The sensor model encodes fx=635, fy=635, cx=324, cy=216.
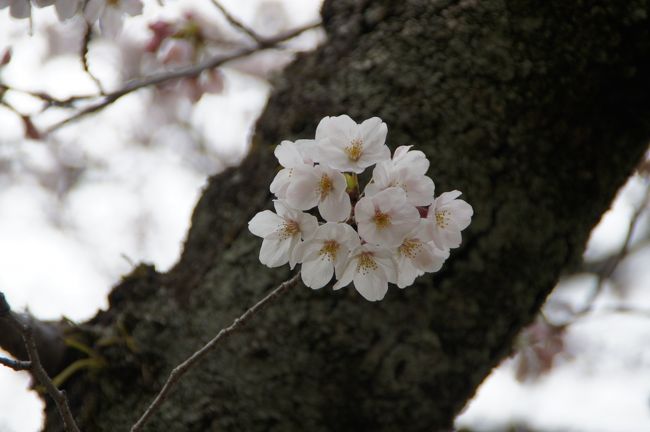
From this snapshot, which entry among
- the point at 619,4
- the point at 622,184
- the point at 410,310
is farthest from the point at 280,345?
the point at 619,4

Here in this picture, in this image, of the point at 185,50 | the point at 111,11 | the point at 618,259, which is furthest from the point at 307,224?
the point at 185,50

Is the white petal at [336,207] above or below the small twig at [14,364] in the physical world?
above

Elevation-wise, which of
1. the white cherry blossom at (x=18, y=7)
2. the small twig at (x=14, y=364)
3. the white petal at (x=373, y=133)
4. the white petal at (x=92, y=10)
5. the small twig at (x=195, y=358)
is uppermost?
the white petal at (x=92, y=10)

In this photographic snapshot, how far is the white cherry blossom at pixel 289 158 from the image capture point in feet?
2.54

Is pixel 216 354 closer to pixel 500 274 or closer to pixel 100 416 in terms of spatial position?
pixel 100 416

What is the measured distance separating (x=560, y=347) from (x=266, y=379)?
5.46 ft

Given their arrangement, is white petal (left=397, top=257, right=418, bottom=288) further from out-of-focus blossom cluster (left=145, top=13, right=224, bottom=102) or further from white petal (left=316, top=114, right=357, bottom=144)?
out-of-focus blossom cluster (left=145, top=13, right=224, bottom=102)

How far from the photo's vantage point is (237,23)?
144 centimetres

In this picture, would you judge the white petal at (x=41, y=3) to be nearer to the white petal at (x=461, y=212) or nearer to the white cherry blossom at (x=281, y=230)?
the white cherry blossom at (x=281, y=230)

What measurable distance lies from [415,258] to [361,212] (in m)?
0.11

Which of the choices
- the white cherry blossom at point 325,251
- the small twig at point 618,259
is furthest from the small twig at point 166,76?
the small twig at point 618,259

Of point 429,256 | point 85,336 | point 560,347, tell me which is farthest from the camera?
point 560,347

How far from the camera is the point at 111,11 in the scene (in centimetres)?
131

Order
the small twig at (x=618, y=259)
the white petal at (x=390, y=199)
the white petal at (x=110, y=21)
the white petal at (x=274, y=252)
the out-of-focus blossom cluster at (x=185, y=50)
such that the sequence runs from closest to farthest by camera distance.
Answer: the white petal at (x=390, y=199), the white petal at (x=274, y=252), the white petal at (x=110, y=21), the small twig at (x=618, y=259), the out-of-focus blossom cluster at (x=185, y=50)
